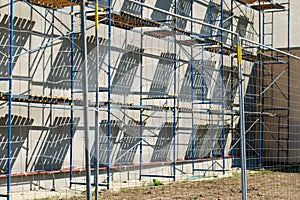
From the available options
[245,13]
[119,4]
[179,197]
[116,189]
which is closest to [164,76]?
[119,4]

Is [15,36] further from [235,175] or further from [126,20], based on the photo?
[235,175]

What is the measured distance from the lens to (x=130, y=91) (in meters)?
11.6

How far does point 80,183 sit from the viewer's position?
9758 mm

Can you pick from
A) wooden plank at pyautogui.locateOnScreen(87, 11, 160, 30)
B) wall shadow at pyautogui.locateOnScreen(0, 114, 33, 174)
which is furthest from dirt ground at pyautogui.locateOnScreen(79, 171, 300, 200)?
wooden plank at pyautogui.locateOnScreen(87, 11, 160, 30)

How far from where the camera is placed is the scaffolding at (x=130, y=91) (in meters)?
9.55

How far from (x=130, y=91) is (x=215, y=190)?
8.69 feet

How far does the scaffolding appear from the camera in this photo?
9.55 m

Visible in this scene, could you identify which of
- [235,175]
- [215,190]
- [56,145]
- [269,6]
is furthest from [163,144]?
[269,6]

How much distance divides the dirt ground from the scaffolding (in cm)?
52

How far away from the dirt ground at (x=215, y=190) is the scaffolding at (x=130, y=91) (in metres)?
0.52

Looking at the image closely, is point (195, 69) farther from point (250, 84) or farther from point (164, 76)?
point (250, 84)

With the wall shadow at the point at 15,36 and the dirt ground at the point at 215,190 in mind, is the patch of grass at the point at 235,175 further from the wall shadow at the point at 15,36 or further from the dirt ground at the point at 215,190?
the wall shadow at the point at 15,36

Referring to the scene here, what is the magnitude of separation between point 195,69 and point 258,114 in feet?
10.4

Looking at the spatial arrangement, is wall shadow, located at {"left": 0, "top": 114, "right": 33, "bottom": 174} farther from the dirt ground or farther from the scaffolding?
the dirt ground
